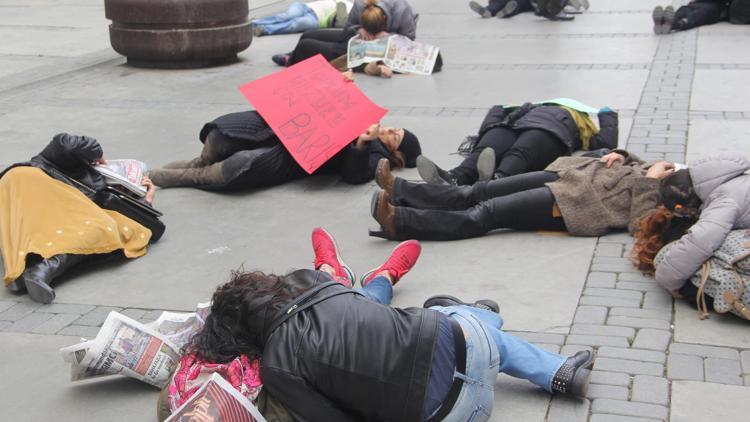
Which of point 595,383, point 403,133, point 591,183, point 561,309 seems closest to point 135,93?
point 403,133

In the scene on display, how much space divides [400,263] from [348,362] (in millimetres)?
1525

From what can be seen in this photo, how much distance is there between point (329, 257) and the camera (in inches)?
175

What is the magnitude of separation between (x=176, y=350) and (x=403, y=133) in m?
3.02

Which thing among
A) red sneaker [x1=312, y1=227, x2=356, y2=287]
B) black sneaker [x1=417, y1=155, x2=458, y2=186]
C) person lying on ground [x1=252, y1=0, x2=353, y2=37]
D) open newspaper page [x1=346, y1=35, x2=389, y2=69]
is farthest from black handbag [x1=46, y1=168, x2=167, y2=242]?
person lying on ground [x1=252, y1=0, x2=353, y2=37]

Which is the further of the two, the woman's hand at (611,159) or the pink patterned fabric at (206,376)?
the woman's hand at (611,159)

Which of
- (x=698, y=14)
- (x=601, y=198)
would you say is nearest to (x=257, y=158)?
(x=601, y=198)

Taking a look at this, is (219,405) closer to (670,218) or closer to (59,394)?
(59,394)

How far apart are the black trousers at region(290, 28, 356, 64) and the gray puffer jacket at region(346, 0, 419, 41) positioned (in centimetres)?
17

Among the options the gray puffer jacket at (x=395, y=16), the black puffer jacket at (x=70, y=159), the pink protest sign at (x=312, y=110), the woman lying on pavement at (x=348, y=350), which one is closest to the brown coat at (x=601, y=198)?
the pink protest sign at (x=312, y=110)

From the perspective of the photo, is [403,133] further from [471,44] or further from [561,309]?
[471,44]

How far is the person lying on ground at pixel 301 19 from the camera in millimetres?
12188

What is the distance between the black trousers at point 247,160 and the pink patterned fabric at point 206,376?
109 inches

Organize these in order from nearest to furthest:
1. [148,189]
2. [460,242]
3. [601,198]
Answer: [601,198] < [460,242] < [148,189]

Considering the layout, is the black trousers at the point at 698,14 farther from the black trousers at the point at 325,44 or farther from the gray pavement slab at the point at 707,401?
the gray pavement slab at the point at 707,401
